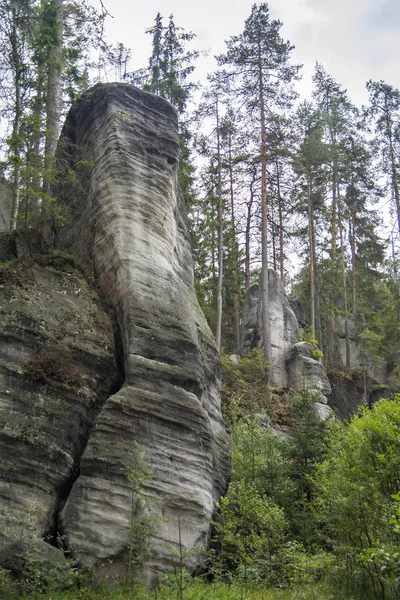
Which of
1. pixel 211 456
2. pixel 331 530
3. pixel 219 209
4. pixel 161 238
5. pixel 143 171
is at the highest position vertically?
pixel 219 209

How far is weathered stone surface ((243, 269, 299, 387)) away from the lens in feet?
85.9

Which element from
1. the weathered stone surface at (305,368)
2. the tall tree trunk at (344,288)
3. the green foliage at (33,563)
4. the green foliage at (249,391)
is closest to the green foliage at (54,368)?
the green foliage at (33,563)

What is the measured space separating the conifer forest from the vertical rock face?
386mm

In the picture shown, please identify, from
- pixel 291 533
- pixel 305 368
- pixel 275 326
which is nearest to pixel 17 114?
pixel 291 533

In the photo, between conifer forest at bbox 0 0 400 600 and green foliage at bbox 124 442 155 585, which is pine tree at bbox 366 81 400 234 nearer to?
conifer forest at bbox 0 0 400 600

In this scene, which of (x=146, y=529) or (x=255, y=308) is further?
(x=255, y=308)

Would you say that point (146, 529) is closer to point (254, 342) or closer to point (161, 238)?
point (161, 238)

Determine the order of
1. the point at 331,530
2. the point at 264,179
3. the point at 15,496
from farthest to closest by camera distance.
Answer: the point at 264,179, the point at 331,530, the point at 15,496

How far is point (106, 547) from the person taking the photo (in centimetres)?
995

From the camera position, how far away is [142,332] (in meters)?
12.7

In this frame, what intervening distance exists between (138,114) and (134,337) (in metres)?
8.35

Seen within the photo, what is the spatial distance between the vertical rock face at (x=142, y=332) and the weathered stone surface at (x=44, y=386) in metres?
0.45

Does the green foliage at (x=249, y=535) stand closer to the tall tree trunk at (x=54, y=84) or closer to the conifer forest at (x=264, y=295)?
the conifer forest at (x=264, y=295)

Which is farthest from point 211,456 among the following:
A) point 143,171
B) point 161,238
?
point 143,171
